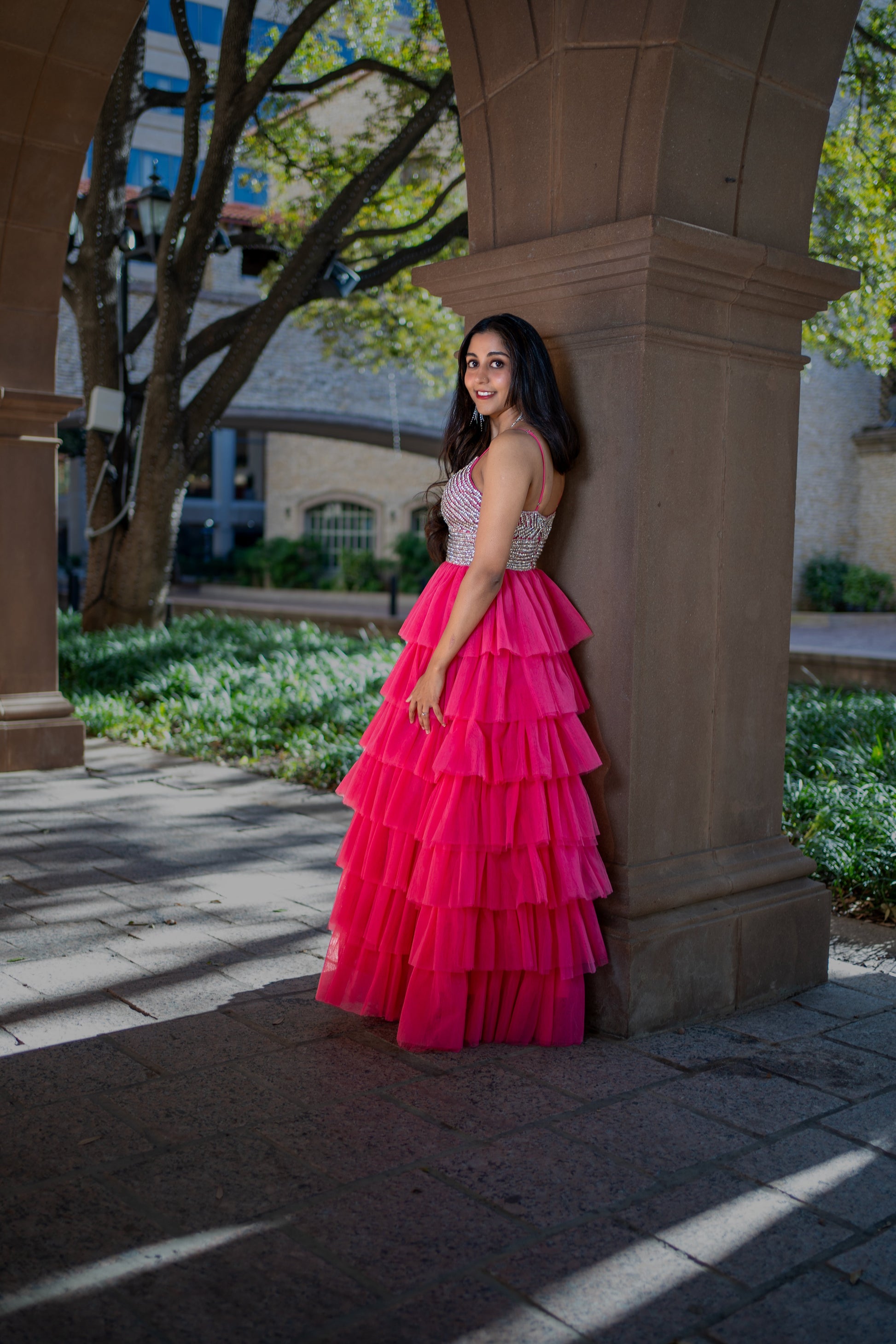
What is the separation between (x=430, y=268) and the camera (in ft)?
11.4

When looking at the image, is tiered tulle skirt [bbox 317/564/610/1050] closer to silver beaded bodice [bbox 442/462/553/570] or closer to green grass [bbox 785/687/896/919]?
silver beaded bodice [bbox 442/462/553/570]

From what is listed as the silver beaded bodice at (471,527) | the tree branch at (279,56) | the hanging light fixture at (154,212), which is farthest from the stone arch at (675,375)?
the hanging light fixture at (154,212)

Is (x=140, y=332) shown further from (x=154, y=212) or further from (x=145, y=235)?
(x=154, y=212)

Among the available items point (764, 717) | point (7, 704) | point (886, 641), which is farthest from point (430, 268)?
point (886, 641)

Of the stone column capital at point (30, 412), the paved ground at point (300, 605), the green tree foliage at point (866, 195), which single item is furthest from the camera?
the paved ground at point (300, 605)

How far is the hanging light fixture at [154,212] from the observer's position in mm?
10086

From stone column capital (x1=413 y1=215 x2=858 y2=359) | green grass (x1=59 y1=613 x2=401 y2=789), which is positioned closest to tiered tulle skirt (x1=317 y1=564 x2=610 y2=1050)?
stone column capital (x1=413 y1=215 x2=858 y2=359)

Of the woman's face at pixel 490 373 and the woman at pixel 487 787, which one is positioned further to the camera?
the woman's face at pixel 490 373

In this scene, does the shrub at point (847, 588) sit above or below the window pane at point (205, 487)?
below

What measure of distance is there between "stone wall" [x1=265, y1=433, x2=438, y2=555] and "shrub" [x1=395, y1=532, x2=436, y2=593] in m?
3.31

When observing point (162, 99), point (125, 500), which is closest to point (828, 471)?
point (162, 99)

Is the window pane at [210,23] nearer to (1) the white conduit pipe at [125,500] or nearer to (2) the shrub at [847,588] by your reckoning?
(2) the shrub at [847,588]

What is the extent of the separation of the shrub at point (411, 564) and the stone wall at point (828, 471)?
7598 mm

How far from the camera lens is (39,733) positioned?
6555 millimetres
